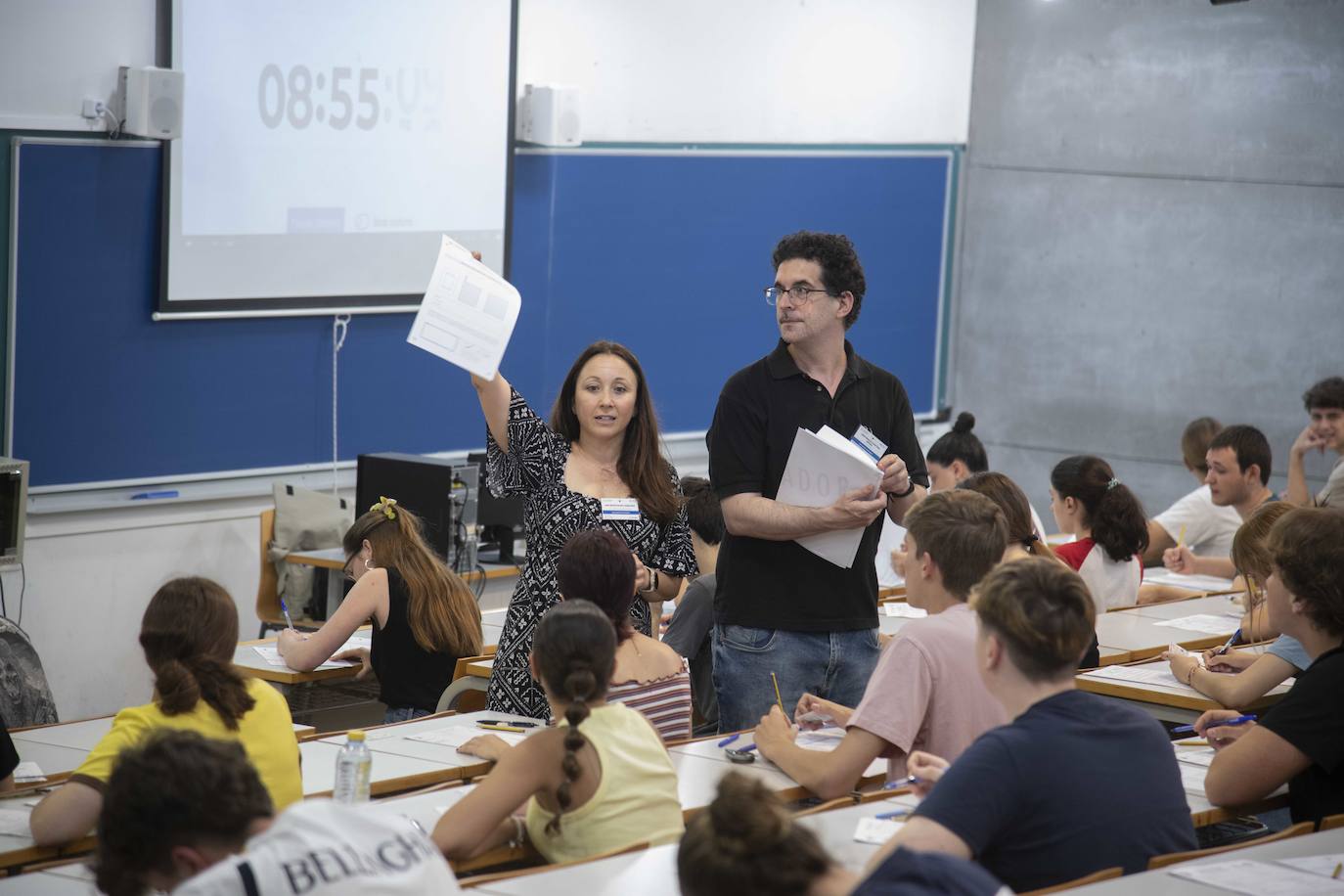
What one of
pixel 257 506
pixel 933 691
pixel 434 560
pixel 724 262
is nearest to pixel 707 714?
pixel 434 560

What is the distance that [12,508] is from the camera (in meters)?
5.81

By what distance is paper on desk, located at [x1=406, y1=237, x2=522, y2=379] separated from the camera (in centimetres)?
385

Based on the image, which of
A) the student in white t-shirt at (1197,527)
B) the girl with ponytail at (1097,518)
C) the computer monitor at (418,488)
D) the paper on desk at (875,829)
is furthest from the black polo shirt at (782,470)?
the student in white t-shirt at (1197,527)

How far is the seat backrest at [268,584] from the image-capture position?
6.80 meters

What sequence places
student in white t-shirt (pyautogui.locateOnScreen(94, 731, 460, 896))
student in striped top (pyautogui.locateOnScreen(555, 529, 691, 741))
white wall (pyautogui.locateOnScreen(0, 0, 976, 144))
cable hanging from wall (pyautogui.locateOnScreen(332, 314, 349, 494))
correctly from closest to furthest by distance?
student in white t-shirt (pyautogui.locateOnScreen(94, 731, 460, 896))
student in striped top (pyautogui.locateOnScreen(555, 529, 691, 741))
white wall (pyautogui.locateOnScreen(0, 0, 976, 144))
cable hanging from wall (pyautogui.locateOnScreen(332, 314, 349, 494))

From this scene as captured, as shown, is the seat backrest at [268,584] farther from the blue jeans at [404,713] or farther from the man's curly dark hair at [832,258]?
the man's curly dark hair at [832,258]

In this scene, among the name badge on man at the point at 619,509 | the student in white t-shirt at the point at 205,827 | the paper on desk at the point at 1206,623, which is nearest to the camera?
the student in white t-shirt at the point at 205,827

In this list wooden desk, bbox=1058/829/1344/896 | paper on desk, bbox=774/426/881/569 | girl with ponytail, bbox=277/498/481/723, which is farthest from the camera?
girl with ponytail, bbox=277/498/481/723

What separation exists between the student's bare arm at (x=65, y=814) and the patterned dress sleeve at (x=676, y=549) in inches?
61.3

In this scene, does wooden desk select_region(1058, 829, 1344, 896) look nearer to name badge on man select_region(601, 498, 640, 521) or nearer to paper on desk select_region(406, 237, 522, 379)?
name badge on man select_region(601, 498, 640, 521)

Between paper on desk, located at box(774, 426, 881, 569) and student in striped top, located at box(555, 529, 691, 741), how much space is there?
445mm

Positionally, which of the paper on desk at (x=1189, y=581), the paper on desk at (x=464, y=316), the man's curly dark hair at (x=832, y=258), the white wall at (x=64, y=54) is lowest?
the paper on desk at (x=1189, y=581)

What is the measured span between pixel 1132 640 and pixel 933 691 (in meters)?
2.40

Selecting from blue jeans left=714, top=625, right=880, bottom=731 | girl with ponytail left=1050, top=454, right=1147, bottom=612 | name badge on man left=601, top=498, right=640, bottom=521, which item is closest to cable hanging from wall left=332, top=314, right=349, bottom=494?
girl with ponytail left=1050, top=454, right=1147, bottom=612
